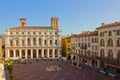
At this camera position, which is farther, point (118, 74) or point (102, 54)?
point (102, 54)

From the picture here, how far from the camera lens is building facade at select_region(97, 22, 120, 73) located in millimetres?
50594

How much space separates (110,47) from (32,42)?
47.1m

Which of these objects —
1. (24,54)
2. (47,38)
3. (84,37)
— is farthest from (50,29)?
(84,37)

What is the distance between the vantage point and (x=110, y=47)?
54562 millimetres

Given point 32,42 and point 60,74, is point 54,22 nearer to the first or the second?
point 32,42

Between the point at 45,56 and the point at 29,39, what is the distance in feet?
35.1

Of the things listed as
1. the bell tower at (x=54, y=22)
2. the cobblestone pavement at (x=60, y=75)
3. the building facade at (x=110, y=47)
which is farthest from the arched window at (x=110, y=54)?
the bell tower at (x=54, y=22)

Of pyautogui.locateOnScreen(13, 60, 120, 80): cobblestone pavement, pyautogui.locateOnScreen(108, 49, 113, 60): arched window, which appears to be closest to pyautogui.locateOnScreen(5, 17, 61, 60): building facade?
pyautogui.locateOnScreen(13, 60, 120, 80): cobblestone pavement

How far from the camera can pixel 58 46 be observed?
96.4 metres

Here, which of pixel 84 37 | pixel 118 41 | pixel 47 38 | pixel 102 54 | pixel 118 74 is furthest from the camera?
pixel 47 38

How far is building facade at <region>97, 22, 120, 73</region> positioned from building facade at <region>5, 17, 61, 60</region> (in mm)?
37486

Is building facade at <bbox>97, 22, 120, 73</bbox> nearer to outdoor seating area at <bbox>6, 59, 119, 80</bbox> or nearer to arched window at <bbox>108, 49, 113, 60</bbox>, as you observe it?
arched window at <bbox>108, 49, 113, 60</bbox>

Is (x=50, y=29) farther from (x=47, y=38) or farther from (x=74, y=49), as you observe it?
(x=74, y=49)

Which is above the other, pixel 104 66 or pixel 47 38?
pixel 47 38
